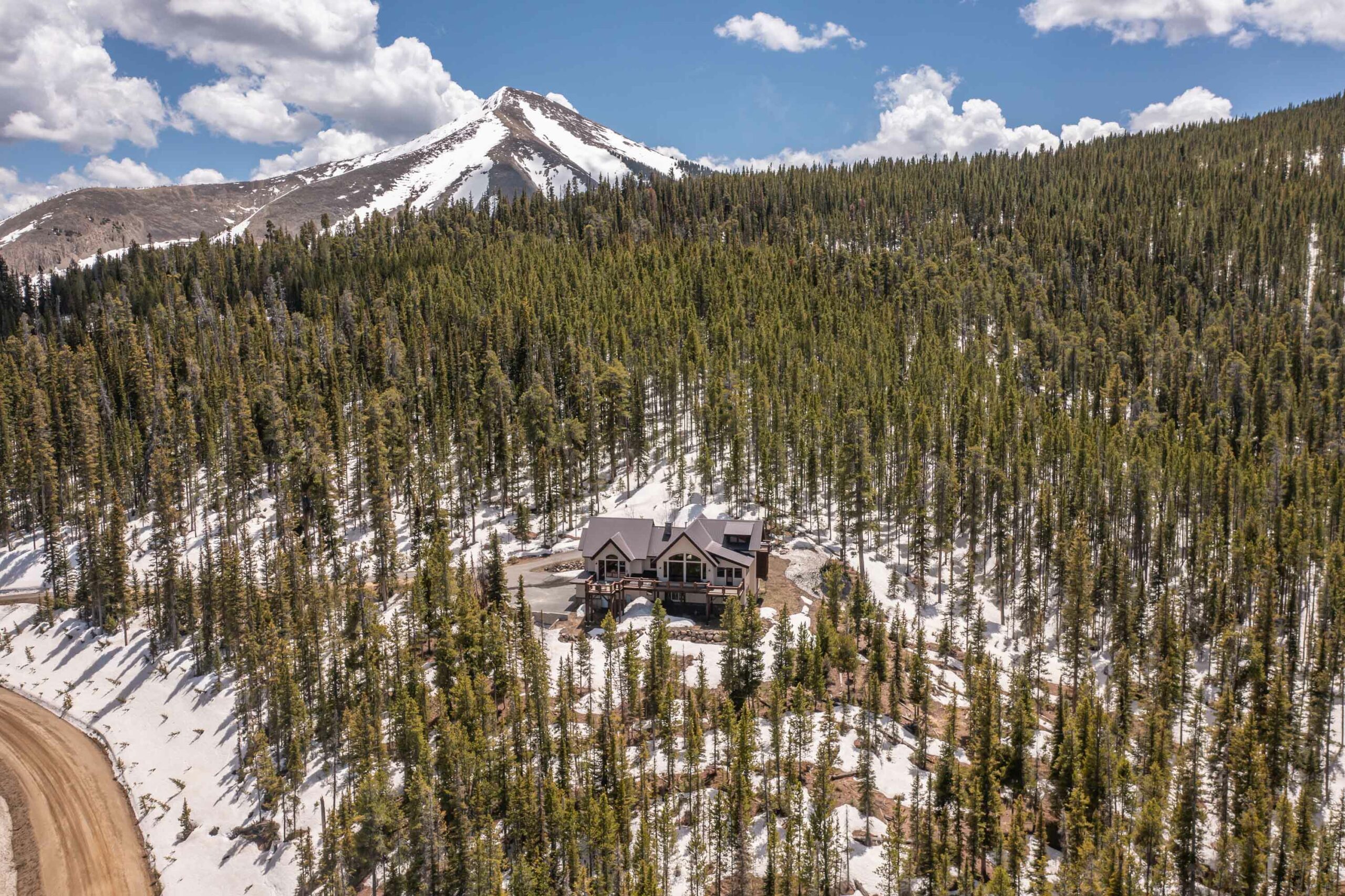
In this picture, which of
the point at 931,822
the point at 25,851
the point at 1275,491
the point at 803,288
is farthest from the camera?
the point at 803,288

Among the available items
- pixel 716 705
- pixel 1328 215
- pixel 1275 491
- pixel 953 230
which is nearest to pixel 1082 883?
pixel 716 705

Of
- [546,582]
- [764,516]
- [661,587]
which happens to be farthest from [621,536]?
[764,516]

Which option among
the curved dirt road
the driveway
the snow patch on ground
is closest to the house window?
the driveway

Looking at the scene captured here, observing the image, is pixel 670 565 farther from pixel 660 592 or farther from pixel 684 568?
pixel 660 592

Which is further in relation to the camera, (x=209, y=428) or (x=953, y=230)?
(x=953, y=230)

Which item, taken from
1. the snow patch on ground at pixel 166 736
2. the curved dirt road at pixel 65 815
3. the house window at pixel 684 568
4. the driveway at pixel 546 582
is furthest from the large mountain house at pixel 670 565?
the curved dirt road at pixel 65 815

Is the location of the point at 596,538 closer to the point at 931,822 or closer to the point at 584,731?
the point at 584,731

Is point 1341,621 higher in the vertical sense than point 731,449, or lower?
lower
